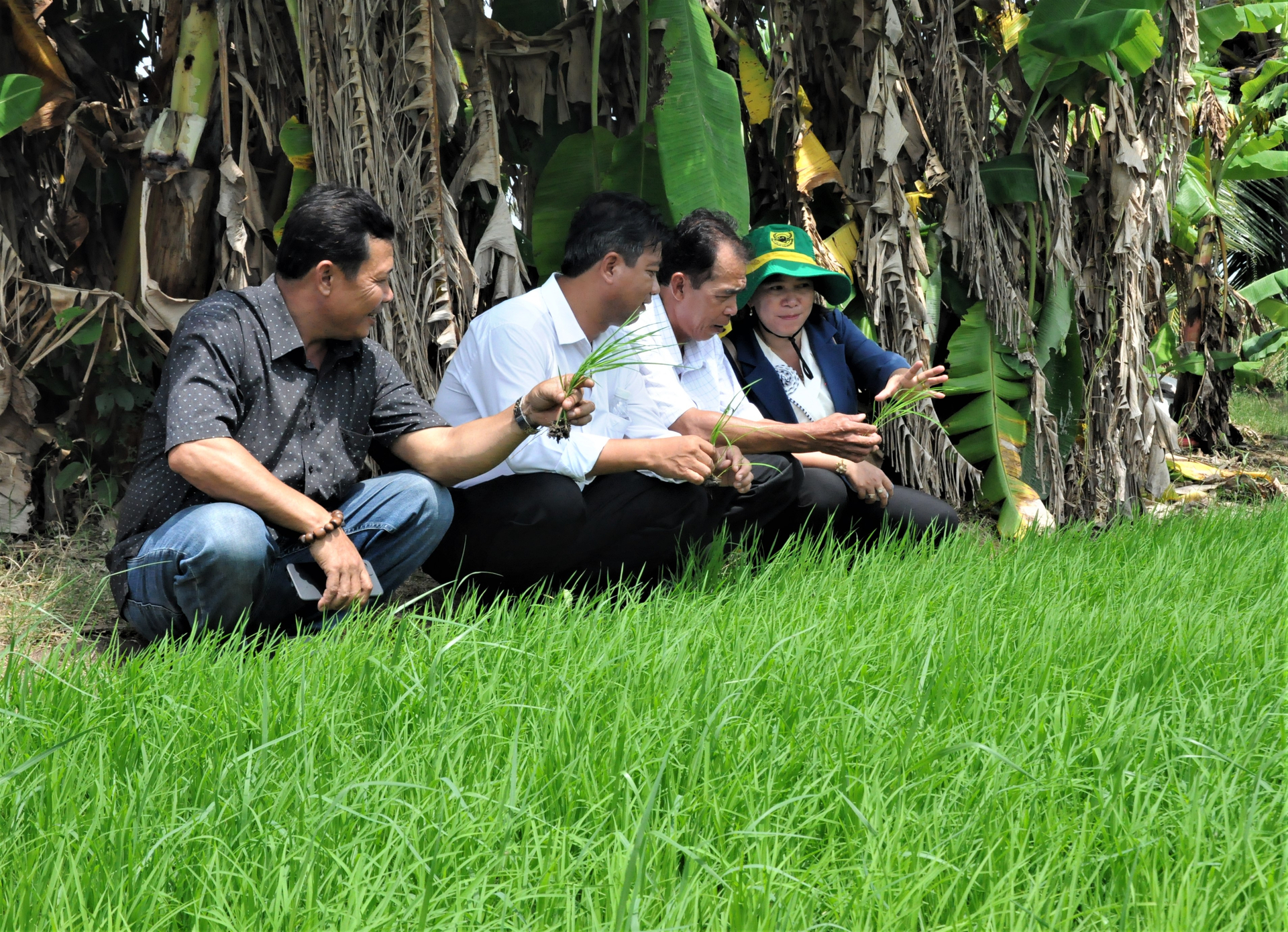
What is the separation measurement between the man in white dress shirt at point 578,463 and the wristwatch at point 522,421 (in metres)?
0.18

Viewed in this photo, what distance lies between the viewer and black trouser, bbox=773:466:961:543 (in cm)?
394

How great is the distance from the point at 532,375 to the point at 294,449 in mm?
717

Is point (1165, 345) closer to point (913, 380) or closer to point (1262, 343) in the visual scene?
point (1262, 343)

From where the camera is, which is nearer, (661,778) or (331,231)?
(661,778)

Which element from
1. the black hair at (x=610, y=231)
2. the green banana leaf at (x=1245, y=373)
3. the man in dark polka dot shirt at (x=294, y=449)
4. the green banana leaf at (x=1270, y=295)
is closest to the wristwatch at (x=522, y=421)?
the man in dark polka dot shirt at (x=294, y=449)

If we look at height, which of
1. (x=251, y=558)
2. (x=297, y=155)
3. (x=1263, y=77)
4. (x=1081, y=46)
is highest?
(x=1263, y=77)

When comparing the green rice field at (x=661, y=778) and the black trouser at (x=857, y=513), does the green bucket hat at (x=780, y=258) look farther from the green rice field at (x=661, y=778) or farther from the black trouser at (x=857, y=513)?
the green rice field at (x=661, y=778)

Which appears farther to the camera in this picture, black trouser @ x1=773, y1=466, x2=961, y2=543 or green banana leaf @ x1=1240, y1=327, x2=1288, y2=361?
green banana leaf @ x1=1240, y1=327, x2=1288, y2=361

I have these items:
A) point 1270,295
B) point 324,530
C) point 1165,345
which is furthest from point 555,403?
point 1270,295

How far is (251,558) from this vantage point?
8.75ft

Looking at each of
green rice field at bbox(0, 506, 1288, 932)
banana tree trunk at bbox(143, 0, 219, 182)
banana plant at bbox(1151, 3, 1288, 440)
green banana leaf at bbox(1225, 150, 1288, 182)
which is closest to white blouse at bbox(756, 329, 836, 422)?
green rice field at bbox(0, 506, 1288, 932)

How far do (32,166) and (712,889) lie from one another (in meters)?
3.85

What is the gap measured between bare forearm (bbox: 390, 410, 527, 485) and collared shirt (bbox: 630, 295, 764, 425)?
72 cm

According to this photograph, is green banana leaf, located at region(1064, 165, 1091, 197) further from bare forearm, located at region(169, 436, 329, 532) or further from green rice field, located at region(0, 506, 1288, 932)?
bare forearm, located at region(169, 436, 329, 532)
